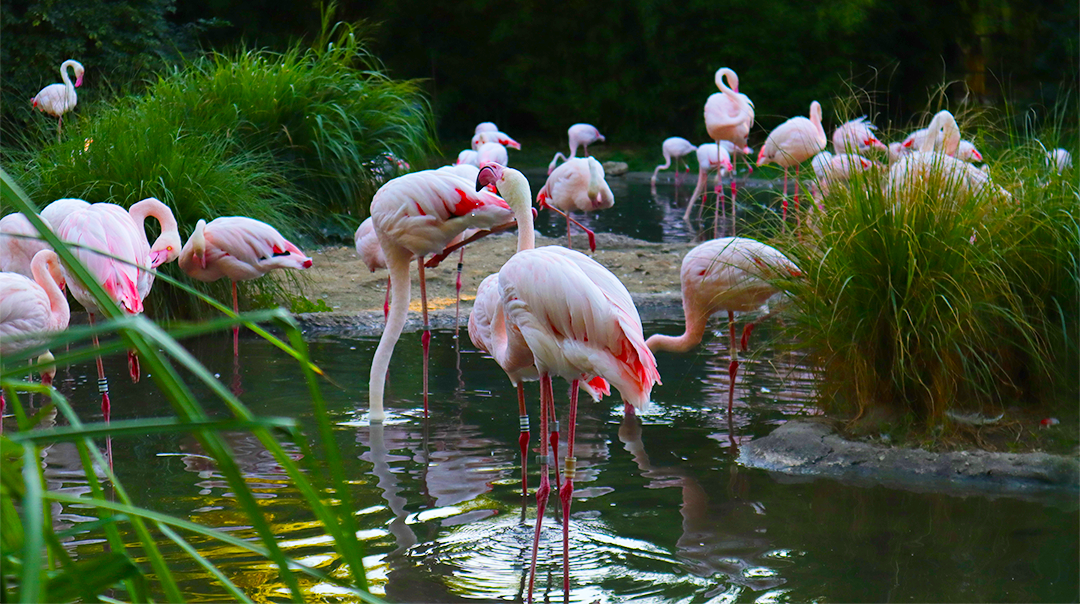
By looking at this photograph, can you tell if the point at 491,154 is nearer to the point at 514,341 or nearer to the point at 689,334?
the point at 689,334

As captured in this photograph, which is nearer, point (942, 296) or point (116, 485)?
point (116, 485)

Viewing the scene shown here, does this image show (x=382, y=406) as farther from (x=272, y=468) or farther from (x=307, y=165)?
(x=307, y=165)

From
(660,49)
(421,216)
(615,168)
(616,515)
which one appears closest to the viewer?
(616,515)

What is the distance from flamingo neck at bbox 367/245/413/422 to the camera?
13.1 ft

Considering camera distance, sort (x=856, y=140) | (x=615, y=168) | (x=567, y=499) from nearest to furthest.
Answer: (x=567, y=499)
(x=856, y=140)
(x=615, y=168)

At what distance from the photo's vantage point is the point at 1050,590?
2.46 meters

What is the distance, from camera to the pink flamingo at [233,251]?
493 centimetres

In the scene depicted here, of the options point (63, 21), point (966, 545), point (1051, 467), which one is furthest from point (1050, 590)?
point (63, 21)

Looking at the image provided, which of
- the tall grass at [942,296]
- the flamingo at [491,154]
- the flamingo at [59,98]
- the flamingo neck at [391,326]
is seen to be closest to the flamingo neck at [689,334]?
the tall grass at [942,296]

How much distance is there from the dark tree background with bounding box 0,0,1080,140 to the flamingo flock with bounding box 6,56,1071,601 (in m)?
11.4

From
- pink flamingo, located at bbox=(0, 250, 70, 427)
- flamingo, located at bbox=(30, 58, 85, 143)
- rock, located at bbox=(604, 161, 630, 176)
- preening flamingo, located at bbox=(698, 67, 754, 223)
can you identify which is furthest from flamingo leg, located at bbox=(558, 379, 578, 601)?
rock, located at bbox=(604, 161, 630, 176)

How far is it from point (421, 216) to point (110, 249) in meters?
1.22

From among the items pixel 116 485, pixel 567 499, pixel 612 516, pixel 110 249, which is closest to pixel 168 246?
pixel 110 249

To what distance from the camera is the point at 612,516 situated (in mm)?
3070
